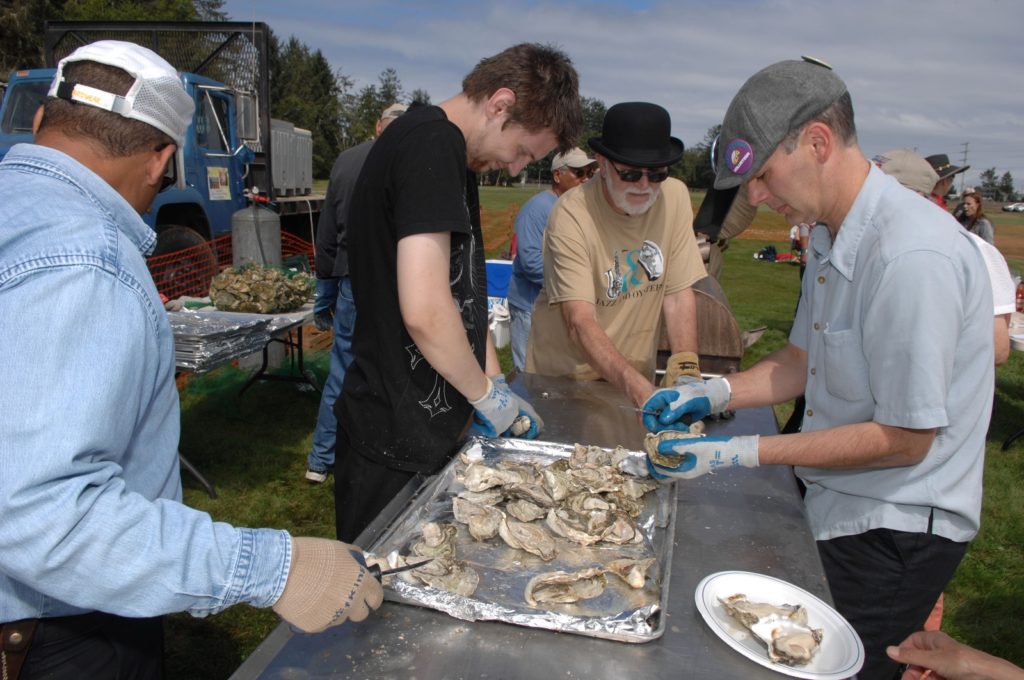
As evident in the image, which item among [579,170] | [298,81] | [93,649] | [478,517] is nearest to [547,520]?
[478,517]

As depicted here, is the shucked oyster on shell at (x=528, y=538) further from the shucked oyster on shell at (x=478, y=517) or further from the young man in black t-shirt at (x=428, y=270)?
the young man in black t-shirt at (x=428, y=270)

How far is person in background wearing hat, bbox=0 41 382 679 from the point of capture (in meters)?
1.05

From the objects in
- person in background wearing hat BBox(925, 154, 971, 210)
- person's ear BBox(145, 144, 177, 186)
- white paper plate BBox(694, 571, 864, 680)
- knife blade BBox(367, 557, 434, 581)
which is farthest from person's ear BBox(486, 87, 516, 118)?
person in background wearing hat BBox(925, 154, 971, 210)

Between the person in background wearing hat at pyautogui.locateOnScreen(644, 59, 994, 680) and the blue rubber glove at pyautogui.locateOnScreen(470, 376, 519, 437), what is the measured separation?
0.56 meters

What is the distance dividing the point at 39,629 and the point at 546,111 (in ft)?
6.24

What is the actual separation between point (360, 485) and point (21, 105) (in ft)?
26.9

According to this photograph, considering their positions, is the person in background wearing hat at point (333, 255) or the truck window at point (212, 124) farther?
the truck window at point (212, 124)

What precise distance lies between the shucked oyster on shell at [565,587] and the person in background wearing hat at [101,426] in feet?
1.22

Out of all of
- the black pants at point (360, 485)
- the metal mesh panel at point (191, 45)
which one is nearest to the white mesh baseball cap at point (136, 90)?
the black pants at point (360, 485)

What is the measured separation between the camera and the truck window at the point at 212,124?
8477 millimetres

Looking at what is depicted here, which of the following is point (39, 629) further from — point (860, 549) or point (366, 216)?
point (860, 549)

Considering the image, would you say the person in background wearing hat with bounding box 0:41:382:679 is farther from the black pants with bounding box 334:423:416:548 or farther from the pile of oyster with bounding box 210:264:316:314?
the pile of oyster with bounding box 210:264:316:314

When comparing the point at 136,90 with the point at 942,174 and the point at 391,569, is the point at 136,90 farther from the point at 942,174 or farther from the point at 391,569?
the point at 942,174

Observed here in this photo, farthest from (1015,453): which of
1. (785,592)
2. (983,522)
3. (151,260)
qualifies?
(151,260)
